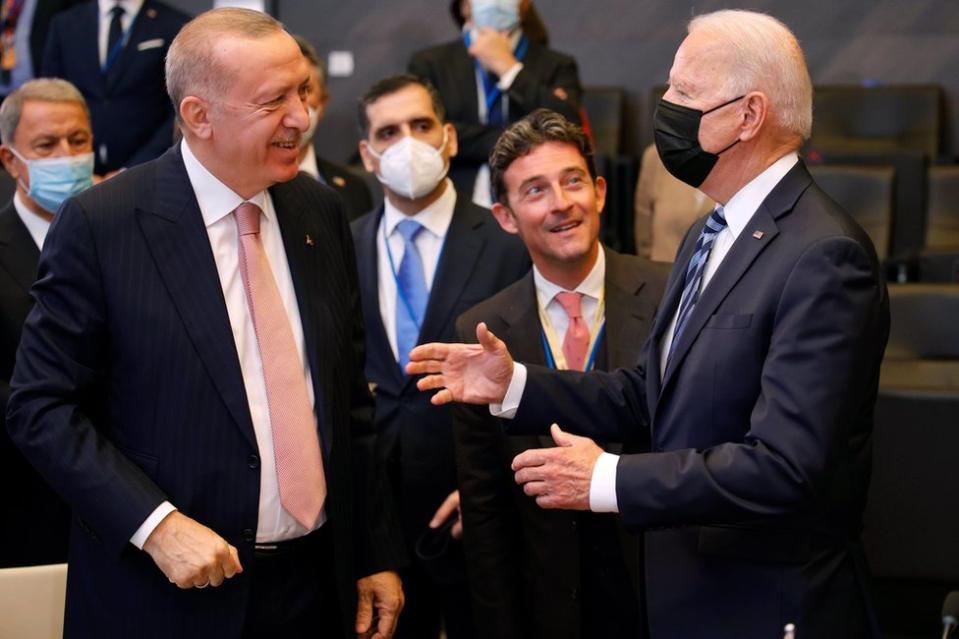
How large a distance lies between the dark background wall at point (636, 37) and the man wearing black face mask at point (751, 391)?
5093mm

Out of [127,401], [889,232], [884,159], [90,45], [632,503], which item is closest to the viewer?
[632,503]

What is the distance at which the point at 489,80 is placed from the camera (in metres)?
4.73

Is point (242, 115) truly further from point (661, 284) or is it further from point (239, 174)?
point (661, 284)

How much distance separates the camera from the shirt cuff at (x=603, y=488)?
6.48 feet

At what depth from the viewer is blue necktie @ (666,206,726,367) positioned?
2.10 meters

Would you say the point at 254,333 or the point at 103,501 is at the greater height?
the point at 254,333

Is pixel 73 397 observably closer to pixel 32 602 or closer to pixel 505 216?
pixel 32 602

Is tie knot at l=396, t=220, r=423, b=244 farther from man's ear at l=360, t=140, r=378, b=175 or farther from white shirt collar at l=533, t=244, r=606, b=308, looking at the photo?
white shirt collar at l=533, t=244, r=606, b=308

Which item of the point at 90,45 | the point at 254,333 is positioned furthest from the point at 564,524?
the point at 90,45

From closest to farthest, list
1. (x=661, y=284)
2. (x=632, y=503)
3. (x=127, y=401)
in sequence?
1. (x=632, y=503)
2. (x=127, y=401)
3. (x=661, y=284)

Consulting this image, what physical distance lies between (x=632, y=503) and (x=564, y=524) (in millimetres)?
723

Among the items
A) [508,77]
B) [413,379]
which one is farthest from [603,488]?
[508,77]

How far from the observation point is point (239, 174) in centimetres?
222

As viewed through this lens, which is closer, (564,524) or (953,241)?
(564,524)
